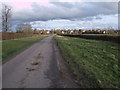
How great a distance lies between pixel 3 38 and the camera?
4509 centimetres

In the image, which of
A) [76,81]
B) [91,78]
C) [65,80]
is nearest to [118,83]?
[91,78]

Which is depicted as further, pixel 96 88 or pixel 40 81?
pixel 40 81

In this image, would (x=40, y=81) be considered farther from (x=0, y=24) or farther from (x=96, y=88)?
(x=0, y=24)

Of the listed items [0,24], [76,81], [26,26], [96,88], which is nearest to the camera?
[96,88]

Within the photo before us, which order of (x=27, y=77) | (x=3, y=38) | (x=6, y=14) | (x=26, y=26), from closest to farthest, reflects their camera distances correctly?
(x=27, y=77) < (x=3, y=38) < (x=6, y=14) < (x=26, y=26)

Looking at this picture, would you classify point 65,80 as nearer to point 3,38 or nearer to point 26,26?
point 3,38

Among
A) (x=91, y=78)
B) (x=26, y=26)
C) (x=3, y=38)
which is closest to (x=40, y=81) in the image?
(x=91, y=78)

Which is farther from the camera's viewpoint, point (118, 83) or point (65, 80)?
point (65, 80)

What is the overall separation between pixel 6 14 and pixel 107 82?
64.9 m

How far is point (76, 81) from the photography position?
6.78 metres

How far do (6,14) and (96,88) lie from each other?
214 ft

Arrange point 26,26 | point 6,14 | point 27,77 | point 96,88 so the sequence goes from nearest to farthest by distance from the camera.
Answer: point 96,88, point 27,77, point 6,14, point 26,26

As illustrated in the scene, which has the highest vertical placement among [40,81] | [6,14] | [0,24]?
[6,14]

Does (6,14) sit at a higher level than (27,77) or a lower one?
higher
